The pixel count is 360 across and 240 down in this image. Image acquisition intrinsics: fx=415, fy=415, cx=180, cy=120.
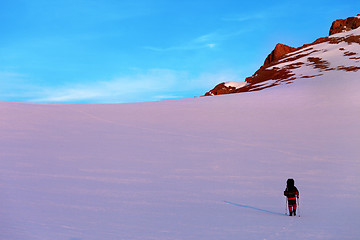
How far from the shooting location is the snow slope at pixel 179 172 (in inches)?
380

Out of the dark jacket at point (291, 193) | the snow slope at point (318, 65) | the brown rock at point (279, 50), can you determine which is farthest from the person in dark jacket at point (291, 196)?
the brown rock at point (279, 50)

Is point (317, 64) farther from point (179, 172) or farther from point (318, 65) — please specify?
point (179, 172)

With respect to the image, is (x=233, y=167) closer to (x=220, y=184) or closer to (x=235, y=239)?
(x=220, y=184)

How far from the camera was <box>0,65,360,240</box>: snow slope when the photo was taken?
31.6ft

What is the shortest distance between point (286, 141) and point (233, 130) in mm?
4392

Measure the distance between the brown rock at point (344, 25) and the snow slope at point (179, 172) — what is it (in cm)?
9939

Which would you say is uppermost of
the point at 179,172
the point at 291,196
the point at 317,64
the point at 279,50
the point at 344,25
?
the point at 344,25

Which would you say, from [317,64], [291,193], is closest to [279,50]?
[317,64]

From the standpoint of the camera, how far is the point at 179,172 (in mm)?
16906

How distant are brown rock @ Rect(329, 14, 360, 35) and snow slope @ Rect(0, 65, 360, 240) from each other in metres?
99.4

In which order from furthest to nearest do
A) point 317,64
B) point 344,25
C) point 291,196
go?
point 344,25, point 317,64, point 291,196

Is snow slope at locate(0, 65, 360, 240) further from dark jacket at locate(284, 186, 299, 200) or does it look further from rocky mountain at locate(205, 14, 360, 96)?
rocky mountain at locate(205, 14, 360, 96)

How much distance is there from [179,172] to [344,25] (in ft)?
428

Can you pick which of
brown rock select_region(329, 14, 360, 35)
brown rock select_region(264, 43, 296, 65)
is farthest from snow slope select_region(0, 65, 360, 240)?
brown rock select_region(329, 14, 360, 35)
